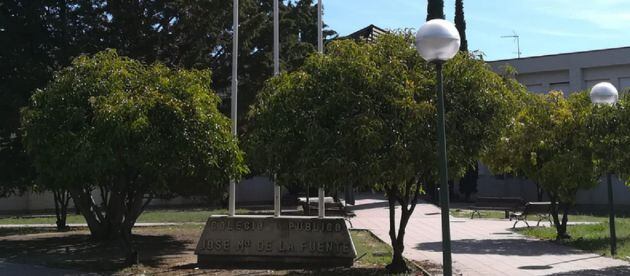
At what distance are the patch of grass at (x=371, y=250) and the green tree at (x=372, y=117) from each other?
244 centimetres

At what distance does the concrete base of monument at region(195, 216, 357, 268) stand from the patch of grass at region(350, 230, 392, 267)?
803mm

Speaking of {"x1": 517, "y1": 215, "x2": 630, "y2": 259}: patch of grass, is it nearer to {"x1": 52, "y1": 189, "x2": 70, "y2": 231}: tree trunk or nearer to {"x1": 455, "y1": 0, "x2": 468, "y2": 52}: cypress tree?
{"x1": 52, "y1": 189, "x2": 70, "y2": 231}: tree trunk

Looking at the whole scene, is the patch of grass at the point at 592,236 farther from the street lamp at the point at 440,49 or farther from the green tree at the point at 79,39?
the green tree at the point at 79,39

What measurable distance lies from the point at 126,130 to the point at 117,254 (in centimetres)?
481

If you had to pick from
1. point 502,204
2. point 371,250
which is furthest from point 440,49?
point 502,204

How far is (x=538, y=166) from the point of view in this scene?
650 inches

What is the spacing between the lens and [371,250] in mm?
14547

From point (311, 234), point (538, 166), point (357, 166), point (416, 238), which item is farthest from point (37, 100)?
point (538, 166)

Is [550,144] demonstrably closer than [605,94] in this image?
No

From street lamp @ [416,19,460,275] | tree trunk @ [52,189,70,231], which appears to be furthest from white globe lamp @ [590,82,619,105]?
tree trunk @ [52,189,70,231]

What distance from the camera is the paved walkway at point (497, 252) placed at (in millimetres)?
11688

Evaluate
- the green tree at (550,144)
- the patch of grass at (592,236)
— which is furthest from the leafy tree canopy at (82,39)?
the patch of grass at (592,236)

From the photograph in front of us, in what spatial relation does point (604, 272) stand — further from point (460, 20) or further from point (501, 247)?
point (460, 20)

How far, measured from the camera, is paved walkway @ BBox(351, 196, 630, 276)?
1169 cm
